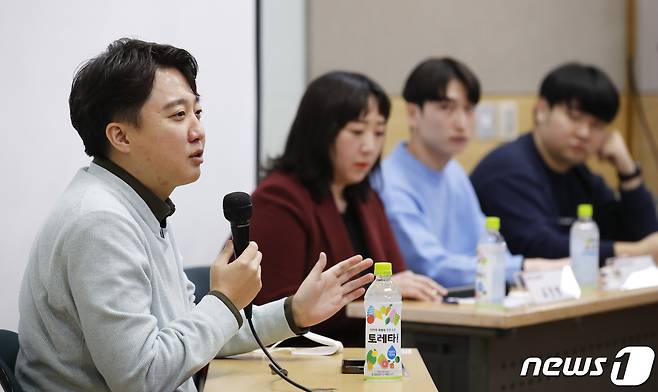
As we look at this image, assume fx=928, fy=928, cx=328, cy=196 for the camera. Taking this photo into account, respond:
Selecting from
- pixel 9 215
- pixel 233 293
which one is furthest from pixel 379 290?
pixel 9 215

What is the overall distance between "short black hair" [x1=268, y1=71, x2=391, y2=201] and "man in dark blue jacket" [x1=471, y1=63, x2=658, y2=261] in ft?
3.90

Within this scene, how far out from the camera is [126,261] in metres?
1.58

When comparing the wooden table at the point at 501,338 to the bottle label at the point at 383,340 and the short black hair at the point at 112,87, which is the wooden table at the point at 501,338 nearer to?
the bottle label at the point at 383,340

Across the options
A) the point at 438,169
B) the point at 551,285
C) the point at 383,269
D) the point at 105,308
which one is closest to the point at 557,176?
the point at 438,169

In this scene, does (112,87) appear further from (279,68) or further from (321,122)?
(279,68)

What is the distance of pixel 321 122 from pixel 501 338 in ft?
2.76

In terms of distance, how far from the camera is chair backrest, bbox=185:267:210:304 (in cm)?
230

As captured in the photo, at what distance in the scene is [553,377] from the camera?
2.95 metres

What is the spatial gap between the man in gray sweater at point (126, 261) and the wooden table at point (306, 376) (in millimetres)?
98

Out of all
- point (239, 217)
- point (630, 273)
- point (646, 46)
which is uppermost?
point (646, 46)

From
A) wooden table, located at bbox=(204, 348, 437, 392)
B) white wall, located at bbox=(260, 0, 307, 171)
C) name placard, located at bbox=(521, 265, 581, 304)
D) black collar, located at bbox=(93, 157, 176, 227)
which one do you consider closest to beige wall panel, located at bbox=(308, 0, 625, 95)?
white wall, located at bbox=(260, 0, 307, 171)

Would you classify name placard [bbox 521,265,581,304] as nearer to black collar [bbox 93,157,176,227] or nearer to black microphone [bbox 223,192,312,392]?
black microphone [bbox 223,192,312,392]

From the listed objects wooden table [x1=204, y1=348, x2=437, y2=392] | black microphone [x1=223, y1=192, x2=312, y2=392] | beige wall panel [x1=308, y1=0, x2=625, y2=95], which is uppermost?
beige wall panel [x1=308, y1=0, x2=625, y2=95]

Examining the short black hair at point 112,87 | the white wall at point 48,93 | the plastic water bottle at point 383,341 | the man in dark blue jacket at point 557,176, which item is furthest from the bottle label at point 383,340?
the man in dark blue jacket at point 557,176
